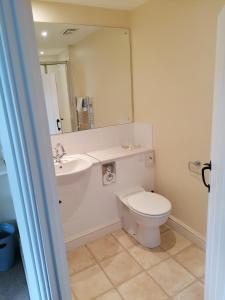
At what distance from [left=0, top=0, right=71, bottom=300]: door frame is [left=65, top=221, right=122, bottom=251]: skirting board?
1.35m

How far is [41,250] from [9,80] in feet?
1.73

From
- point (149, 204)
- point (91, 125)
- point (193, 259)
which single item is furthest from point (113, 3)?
point (193, 259)

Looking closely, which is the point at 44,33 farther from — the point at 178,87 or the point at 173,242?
Answer: the point at 173,242

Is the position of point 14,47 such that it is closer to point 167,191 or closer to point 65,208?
point 65,208

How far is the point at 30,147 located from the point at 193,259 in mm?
1821

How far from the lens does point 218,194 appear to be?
42.6 inches

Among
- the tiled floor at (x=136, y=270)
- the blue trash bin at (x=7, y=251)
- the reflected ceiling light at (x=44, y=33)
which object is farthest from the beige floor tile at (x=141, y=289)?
the reflected ceiling light at (x=44, y=33)

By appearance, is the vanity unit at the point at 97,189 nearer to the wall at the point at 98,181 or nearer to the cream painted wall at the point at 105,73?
the wall at the point at 98,181

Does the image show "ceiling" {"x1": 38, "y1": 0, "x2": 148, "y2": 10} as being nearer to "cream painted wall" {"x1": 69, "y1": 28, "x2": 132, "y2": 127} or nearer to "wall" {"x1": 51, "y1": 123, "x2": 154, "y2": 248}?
"cream painted wall" {"x1": 69, "y1": 28, "x2": 132, "y2": 127}

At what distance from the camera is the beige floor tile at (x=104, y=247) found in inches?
78.6

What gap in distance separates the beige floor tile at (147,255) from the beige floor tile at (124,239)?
6cm

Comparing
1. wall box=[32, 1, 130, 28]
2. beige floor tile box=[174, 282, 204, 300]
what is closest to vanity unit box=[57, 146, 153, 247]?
beige floor tile box=[174, 282, 204, 300]

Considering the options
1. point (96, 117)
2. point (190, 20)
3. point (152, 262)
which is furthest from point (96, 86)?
point (152, 262)

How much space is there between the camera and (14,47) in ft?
1.83
